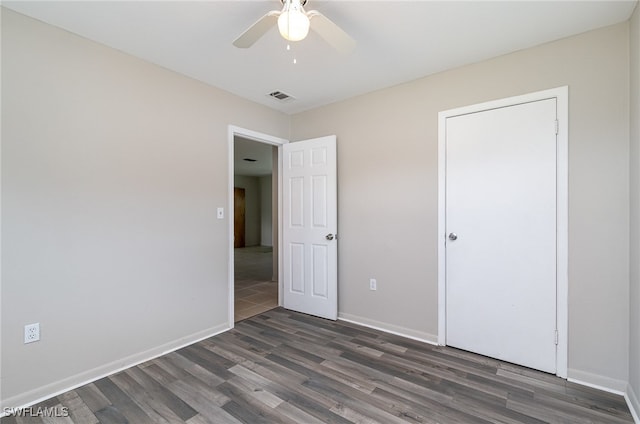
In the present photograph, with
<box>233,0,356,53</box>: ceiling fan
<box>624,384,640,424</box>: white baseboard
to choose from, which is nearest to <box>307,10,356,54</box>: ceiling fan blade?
<box>233,0,356,53</box>: ceiling fan

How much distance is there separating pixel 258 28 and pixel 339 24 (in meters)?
0.64

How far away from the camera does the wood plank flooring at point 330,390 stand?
5.62ft

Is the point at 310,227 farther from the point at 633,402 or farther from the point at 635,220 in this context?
the point at 633,402

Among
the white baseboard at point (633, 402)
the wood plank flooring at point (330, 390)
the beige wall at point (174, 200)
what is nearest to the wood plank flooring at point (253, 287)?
the beige wall at point (174, 200)

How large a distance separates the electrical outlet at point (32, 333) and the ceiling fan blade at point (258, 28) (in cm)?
A: 220

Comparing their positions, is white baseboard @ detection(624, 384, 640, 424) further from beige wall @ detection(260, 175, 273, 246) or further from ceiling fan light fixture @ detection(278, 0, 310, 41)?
beige wall @ detection(260, 175, 273, 246)

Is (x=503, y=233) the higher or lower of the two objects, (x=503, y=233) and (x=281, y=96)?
the lower

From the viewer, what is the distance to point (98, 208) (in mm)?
2127

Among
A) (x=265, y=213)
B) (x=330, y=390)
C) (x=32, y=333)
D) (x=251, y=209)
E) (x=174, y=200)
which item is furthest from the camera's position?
(x=265, y=213)

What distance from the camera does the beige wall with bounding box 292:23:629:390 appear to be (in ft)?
6.31

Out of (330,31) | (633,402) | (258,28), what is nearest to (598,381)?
(633,402)

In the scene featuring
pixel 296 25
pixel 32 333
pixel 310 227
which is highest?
pixel 296 25

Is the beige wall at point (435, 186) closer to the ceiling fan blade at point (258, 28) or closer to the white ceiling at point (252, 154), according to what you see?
the ceiling fan blade at point (258, 28)

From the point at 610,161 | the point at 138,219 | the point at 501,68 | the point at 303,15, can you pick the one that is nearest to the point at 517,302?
the point at 610,161
